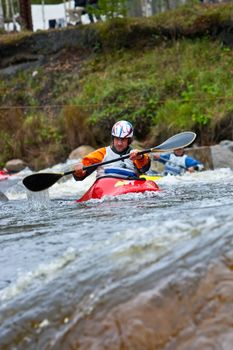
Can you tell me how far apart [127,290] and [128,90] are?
41.7ft

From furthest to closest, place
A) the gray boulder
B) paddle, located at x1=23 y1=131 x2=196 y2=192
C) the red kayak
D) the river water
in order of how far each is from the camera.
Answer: the gray boulder
paddle, located at x1=23 y1=131 x2=196 y2=192
the red kayak
the river water

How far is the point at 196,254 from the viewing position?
254cm

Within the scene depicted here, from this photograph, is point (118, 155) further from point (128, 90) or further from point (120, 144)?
point (128, 90)

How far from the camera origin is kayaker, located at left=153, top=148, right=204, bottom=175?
10.2 m

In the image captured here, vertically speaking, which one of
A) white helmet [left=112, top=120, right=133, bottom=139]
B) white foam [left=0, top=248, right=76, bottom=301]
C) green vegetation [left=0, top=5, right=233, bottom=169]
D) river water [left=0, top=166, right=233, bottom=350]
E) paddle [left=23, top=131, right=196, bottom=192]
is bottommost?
green vegetation [left=0, top=5, right=233, bottom=169]

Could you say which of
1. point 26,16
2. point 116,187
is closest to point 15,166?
point 26,16

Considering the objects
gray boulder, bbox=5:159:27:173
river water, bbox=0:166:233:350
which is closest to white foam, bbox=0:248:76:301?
river water, bbox=0:166:233:350

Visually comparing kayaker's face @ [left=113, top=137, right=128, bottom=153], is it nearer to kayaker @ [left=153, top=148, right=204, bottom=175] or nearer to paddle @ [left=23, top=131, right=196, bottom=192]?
paddle @ [left=23, top=131, right=196, bottom=192]

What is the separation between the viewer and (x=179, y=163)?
10.2 metres

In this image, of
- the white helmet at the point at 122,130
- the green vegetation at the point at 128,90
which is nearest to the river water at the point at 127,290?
the white helmet at the point at 122,130

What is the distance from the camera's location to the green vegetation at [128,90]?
13156 mm

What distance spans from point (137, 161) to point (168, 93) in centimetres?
785

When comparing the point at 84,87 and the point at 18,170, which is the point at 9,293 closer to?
the point at 18,170

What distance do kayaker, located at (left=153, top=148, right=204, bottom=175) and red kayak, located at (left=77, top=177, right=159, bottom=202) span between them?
149 inches
